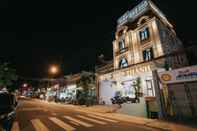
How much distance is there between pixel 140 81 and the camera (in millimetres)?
21984

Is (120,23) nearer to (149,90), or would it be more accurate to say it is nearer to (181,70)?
(149,90)

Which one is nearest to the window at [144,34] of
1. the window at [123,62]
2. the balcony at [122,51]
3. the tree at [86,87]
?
the balcony at [122,51]

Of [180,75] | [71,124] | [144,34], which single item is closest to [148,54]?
[144,34]

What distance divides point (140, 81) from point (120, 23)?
13198 millimetres

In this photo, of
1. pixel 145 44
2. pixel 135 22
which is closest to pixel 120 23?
pixel 135 22

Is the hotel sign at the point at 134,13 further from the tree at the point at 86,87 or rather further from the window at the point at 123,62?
the tree at the point at 86,87

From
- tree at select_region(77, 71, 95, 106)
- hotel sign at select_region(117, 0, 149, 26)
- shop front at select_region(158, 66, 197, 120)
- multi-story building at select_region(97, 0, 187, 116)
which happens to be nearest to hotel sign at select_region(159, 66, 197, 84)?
shop front at select_region(158, 66, 197, 120)

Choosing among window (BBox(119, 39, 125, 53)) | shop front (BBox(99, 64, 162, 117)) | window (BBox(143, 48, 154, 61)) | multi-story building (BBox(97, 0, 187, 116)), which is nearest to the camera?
shop front (BBox(99, 64, 162, 117))

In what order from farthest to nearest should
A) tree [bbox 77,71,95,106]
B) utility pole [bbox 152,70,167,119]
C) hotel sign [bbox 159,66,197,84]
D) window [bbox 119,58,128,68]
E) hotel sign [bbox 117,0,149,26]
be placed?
1. window [bbox 119,58,128,68]
2. tree [bbox 77,71,95,106]
3. hotel sign [bbox 117,0,149,26]
4. utility pole [bbox 152,70,167,119]
5. hotel sign [bbox 159,66,197,84]

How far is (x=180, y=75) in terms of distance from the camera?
10164 mm

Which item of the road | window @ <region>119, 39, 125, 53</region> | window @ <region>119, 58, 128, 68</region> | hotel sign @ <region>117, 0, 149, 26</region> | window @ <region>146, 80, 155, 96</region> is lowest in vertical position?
the road

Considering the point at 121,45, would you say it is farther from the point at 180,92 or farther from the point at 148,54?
the point at 180,92

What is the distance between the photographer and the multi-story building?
67.0ft

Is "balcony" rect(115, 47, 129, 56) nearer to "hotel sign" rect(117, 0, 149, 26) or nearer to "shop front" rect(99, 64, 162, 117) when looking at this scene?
"shop front" rect(99, 64, 162, 117)
